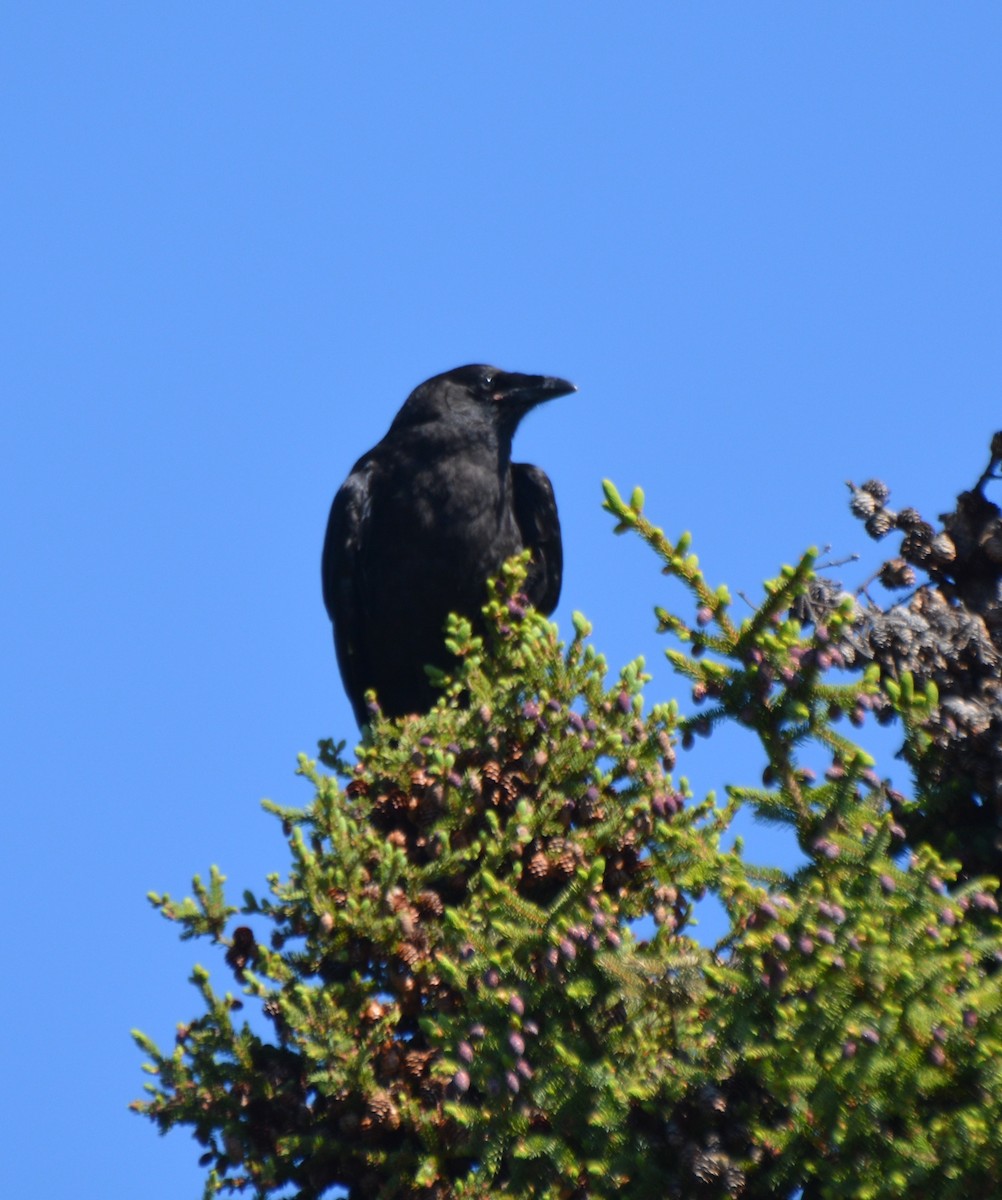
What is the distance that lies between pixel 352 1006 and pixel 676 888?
2.77ft

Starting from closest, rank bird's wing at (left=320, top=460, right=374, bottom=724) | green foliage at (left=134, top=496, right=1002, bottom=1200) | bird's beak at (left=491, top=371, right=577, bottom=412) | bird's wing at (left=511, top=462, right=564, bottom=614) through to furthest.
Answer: green foliage at (left=134, top=496, right=1002, bottom=1200) → bird's wing at (left=320, top=460, right=374, bottom=724) → bird's wing at (left=511, top=462, right=564, bottom=614) → bird's beak at (left=491, top=371, right=577, bottom=412)

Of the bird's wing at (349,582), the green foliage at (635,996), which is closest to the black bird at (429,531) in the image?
the bird's wing at (349,582)

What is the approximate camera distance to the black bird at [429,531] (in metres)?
6.86

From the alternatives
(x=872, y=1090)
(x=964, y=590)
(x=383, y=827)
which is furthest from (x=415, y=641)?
(x=872, y=1090)

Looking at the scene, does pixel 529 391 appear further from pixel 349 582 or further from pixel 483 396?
pixel 349 582

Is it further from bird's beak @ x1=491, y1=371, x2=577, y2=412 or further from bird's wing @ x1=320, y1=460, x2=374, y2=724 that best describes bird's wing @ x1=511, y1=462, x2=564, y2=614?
bird's wing @ x1=320, y1=460, x2=374, y2=724

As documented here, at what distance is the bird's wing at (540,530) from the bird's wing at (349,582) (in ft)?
2.27

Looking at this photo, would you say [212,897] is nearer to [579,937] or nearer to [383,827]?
[383,827]

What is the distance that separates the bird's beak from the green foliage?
138 inches

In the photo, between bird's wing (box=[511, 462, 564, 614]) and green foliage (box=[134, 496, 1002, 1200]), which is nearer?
green foliage (box=[134, 496, 1002, 1200])

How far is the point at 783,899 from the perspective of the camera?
8.79 feet

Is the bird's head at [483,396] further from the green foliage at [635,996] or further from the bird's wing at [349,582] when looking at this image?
the green foliage at [635,996]

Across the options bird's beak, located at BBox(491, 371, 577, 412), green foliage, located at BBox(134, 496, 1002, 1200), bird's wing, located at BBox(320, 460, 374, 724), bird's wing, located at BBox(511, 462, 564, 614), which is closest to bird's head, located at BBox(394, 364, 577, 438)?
bird's beak, located at BBox(491, 371, 577, 412)

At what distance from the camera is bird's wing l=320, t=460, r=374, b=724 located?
7145 mm
